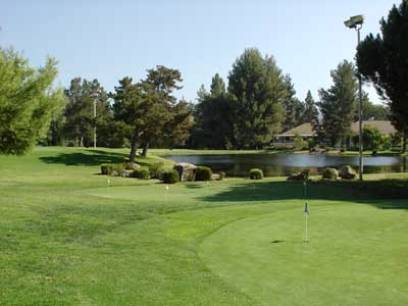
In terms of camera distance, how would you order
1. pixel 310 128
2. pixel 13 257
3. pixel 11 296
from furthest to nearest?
pixel 310 128 < pixel 13 257 < pixel 11 296

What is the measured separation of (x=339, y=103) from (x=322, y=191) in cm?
9684

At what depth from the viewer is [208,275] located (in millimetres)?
9945

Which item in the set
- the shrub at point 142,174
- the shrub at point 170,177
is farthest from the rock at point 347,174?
the shrub at point 142,174

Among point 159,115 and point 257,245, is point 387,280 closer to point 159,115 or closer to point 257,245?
point 257,245

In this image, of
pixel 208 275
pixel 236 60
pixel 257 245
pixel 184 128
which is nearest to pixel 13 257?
pixel 208 275

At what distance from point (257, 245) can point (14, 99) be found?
19427 millimetres

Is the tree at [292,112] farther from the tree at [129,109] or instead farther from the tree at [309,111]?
the tree at [129,109]

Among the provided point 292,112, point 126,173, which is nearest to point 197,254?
point 126,173

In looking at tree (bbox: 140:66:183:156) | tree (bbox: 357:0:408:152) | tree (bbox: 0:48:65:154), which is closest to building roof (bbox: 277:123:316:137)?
tree (bbox: 140:66:183:156)

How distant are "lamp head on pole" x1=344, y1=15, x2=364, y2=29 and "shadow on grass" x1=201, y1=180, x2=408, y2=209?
11.2 meters

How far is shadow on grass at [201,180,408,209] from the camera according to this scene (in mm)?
27828

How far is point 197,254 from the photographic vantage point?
11695mm

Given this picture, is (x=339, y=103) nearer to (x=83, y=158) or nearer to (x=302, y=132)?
(x=302, y=132)

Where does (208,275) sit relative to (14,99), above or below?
below
